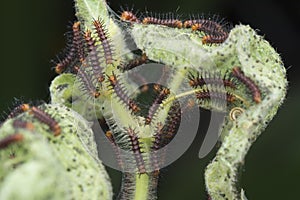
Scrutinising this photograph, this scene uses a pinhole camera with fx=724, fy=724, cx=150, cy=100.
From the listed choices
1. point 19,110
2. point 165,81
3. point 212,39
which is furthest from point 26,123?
point 212,39

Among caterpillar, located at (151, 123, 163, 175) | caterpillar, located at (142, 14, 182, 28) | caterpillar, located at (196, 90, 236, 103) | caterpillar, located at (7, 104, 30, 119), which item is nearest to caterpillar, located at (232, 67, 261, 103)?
caterpillar, located at (196, 90, 236, 103)

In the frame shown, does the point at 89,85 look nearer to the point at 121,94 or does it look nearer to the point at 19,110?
the point at 121,94

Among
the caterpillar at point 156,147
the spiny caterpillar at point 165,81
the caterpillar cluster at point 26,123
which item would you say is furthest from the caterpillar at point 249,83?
the caterpillar cluster at point 26,123

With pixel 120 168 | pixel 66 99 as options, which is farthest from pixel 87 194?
pixel 66 99

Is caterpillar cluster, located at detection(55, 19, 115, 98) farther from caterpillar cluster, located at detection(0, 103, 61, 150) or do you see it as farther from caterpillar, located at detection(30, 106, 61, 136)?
caterpillar, located at detection(30, 106, 61, 136)

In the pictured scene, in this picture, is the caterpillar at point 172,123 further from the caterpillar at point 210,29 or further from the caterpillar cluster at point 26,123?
the caterpillar cluster at point 26,123

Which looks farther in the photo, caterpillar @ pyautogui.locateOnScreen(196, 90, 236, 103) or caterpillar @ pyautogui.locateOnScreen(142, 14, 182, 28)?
caterpillar @ pyautogui.locateOnScreen(142, 14, 182, 28)
